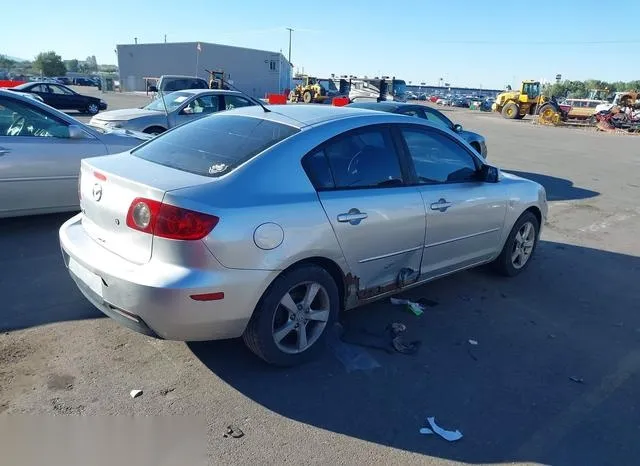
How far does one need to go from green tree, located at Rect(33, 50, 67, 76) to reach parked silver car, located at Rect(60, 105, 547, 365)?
97.8m

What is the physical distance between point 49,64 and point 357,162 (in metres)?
100

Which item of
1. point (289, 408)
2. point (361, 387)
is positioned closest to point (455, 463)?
point (361, 387)

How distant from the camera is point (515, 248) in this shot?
203 inches

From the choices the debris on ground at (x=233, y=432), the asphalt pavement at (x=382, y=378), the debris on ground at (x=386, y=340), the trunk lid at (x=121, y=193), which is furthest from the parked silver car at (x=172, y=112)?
the debris on ground at (x=233, y=432)

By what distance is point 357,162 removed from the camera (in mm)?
3584

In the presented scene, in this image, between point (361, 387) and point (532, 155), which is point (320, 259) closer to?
point (361, 387)

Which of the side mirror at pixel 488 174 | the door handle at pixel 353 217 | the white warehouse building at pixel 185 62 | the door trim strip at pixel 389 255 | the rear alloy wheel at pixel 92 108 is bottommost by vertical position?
the door trim strip at pixel 389 255

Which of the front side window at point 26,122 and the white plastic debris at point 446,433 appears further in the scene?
the front side window at point 26,122

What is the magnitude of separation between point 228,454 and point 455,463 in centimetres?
117

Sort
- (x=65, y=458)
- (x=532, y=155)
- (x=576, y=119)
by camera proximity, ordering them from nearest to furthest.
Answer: (x=65, y=458), (x=532, y=155), (x=576, y=119)

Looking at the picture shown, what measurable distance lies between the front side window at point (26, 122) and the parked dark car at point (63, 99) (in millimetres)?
20699

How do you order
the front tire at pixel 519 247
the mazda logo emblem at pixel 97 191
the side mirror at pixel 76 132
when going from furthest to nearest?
the side mirror at pixel 76 132 → the front tire at pixel 519 247 → the mazda logo emblem at pixel 97 191

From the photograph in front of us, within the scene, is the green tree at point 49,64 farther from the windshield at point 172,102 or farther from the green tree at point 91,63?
the windshield at point 172,102

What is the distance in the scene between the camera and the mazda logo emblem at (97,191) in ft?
10.5
